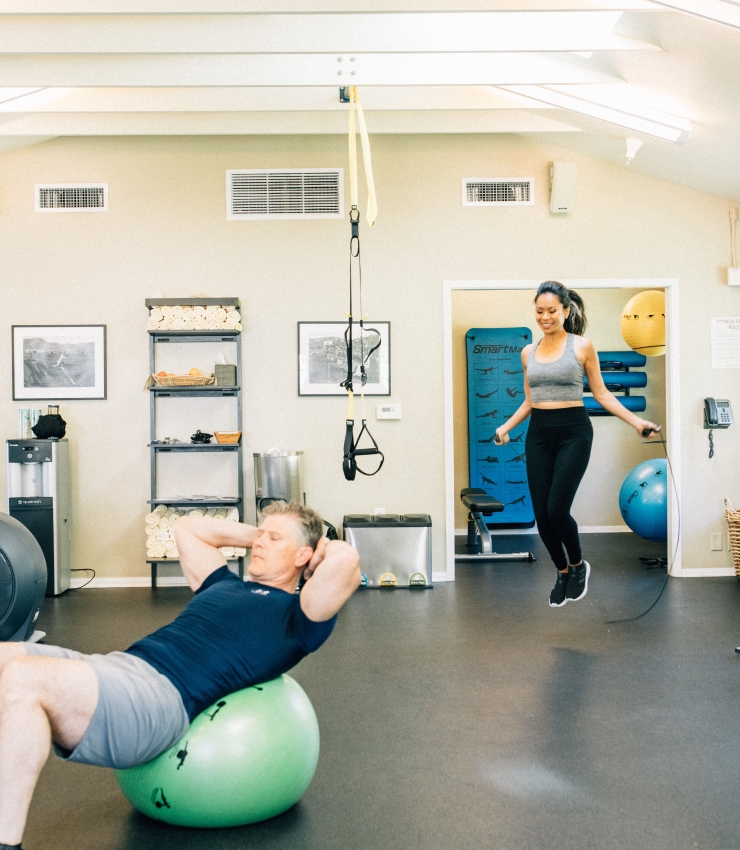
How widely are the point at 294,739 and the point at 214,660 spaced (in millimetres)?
299

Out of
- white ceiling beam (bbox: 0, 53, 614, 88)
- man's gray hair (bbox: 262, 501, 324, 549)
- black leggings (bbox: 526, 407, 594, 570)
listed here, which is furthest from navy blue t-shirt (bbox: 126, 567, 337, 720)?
white ceiling beam (bbox: 0, 53, 614, 88)

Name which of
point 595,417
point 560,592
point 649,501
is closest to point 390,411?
point 560,592

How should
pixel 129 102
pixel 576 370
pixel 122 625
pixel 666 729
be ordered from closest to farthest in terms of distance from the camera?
pixel 666 729 < pixel 576 370 < pixel 122 625 < pixel 129 102

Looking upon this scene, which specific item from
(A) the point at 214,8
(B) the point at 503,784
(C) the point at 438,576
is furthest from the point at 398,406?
(B) the point at 503,784

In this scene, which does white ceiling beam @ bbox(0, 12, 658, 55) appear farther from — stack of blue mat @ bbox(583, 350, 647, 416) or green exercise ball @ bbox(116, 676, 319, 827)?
stack of blue mat @ bbox(583, 350, 647, 416)

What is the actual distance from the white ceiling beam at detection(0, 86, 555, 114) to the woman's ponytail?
1.50m

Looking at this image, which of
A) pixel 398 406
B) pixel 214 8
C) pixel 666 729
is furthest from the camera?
pixel 398 406

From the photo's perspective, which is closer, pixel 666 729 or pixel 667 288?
pixel 666 729

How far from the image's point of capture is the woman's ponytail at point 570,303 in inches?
147

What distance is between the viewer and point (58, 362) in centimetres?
536

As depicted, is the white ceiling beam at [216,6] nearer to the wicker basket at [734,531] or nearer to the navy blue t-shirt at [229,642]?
the navy blue t-shirt at [229,642]

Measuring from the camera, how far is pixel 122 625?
4.22 metres

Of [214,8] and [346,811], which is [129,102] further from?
[346,811]

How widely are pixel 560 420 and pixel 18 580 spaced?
2.59 metres
